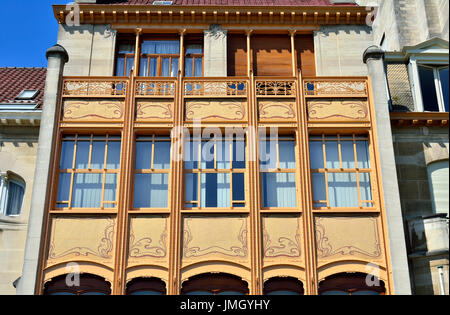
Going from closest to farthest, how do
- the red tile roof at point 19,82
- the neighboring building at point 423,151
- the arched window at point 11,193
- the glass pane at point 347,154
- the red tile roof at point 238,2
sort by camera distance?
the neighboring building at point 423,151, the glass pane at point 347,154, the arched window at point 11,193, the red tile roof at point 19,82, the red tile roof at point 238,2

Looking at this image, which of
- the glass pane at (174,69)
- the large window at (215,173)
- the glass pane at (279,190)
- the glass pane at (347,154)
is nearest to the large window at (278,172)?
the glass pane at (279,190)

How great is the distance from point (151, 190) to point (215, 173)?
1885mm

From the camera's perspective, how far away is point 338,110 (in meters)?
16.1

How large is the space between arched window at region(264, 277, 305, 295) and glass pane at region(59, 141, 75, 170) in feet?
21.6

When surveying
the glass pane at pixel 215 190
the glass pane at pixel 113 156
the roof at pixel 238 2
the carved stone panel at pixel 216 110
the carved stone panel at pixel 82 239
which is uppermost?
the roof at pixel 238 2

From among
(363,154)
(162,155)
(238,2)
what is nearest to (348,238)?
(363,154)

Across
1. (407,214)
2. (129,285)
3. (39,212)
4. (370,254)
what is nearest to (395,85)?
(407,214)

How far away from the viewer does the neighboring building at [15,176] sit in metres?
15.4

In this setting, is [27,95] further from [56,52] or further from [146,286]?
[146,286]

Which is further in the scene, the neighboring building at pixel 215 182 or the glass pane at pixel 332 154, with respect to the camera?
the glass pane at pixel 332 154

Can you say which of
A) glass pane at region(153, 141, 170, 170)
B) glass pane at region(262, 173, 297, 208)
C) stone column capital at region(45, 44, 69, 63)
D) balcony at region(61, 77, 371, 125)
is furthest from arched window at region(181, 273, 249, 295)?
stone column capital at region(45, 44, 69, 63)

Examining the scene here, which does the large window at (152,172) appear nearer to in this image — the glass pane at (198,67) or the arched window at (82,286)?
the arched window at (82,286)

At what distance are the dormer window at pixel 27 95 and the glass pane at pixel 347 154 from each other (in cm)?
1055

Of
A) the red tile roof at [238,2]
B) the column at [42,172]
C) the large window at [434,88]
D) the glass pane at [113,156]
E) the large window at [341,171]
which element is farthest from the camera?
the red tile roof at [238,2]
